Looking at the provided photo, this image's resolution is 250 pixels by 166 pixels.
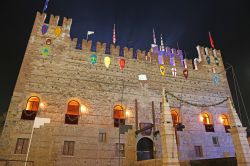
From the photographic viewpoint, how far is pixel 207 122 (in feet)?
47.9

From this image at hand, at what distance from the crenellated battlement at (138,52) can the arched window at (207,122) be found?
13.4ft

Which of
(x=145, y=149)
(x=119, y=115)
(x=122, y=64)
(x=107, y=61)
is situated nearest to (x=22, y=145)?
(x=119, y=115)

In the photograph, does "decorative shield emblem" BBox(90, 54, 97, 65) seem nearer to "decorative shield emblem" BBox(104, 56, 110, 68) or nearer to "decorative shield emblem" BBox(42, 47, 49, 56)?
"decorative shield emblem" BBox(104, 56, 110, 68)

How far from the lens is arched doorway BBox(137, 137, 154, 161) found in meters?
11.8

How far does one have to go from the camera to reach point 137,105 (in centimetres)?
1293

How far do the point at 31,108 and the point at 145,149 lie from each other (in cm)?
737

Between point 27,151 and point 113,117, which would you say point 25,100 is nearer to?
point 27,151

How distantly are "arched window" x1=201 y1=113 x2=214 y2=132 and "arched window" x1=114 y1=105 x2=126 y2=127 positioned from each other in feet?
20.6

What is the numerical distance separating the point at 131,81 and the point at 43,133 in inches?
260

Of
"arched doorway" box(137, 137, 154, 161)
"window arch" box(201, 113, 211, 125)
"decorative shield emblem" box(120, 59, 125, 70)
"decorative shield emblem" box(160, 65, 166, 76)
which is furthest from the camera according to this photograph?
"decorative shield emblem" box(160, 65, 166, 76)

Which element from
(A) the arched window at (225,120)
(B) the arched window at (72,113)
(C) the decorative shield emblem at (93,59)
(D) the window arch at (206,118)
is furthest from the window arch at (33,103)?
(A) the arched window at (225,120)

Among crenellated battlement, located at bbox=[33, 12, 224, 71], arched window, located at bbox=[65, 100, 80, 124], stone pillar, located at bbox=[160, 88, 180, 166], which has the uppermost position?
crenellated battlement, located at bbox=[33, 12, 224, 71]

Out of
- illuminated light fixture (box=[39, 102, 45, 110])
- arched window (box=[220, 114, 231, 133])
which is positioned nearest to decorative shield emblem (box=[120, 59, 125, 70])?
illuminated light fixture (box=[39, 102, 45, 110])

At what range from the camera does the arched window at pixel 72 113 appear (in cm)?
1117
